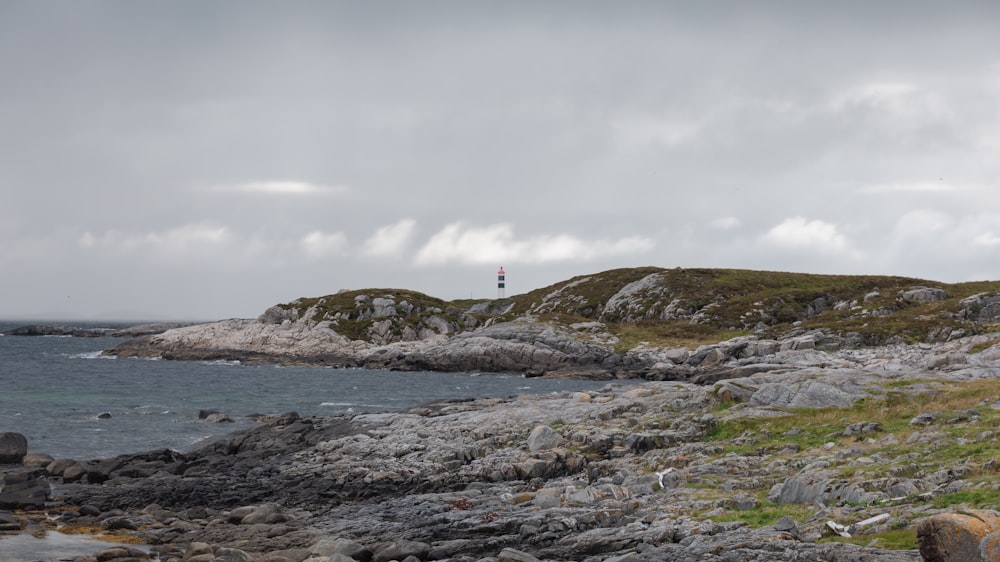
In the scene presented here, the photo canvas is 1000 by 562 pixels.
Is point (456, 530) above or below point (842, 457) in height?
below

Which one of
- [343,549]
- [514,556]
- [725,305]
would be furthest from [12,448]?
[725,305]

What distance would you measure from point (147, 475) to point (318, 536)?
53.6 feet

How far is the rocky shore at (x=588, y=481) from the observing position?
2134cm

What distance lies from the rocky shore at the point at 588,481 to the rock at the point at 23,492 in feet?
0.37

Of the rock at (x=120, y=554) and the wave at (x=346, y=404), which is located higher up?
the rock at (x=120, y=554)

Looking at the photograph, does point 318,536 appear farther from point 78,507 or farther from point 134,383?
point 134,383

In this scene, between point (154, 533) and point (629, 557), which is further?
point (154, 533)

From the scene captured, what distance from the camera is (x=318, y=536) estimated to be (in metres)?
27.2

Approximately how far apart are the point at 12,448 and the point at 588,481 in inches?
1273

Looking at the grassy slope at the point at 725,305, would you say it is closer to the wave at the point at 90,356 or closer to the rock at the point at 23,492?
the wave at the point at 90,356

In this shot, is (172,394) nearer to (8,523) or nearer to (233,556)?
(8,523)

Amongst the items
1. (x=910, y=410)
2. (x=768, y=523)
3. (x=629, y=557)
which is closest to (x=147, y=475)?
(x=629, y=557)

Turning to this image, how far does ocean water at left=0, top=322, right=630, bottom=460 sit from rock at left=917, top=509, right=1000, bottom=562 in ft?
146

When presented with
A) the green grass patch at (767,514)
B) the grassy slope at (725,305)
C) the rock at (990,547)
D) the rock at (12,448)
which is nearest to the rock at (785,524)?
the green grass patch at (767,514)
